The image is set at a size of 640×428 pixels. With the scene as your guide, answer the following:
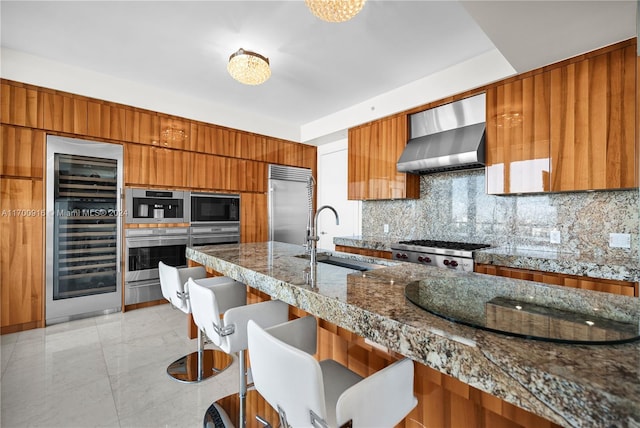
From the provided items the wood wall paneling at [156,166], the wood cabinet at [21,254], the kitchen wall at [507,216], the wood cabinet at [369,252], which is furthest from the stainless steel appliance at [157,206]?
the kitchen wall at [507,216]

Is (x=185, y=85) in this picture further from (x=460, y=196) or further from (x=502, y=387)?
(x=502, y=387)

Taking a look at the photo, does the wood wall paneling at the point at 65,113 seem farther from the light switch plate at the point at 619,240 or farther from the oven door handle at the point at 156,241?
the light switch plate at the point at 619,240

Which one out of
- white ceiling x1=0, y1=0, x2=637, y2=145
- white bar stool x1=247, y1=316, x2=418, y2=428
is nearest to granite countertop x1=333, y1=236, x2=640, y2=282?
white ceiling x1=0, y1=0, x2=637, y2=145

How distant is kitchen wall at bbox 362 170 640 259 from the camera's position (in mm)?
2283

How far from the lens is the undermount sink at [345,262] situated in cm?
181

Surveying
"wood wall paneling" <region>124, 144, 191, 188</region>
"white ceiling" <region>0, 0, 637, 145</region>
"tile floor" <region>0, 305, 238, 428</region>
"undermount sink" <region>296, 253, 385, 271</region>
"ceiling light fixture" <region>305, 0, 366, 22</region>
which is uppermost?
"white ceiling" <region>0, 0, 637, 145</region>

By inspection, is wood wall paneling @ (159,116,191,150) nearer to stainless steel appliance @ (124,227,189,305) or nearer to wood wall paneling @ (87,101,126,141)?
wood wall paneling @ (87,101,126,141)

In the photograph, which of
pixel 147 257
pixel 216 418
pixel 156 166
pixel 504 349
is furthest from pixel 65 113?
pixel 504 349

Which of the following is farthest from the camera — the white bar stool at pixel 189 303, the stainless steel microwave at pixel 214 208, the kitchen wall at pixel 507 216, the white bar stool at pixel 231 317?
the stainless steel microwave at pixel 214 208

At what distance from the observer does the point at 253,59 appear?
101 inches

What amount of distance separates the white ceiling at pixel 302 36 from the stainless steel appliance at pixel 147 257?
179cm

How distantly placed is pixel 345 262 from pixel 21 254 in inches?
126

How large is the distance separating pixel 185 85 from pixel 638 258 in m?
4.57

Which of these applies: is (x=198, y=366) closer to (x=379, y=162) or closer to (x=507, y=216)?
(x=379, y=162)
